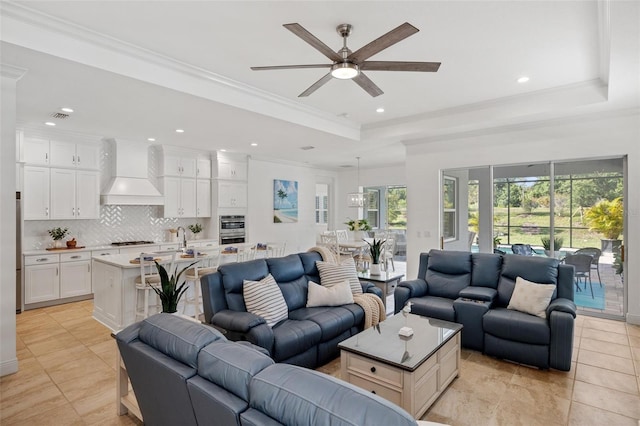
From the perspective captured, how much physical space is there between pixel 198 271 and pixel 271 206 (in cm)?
407

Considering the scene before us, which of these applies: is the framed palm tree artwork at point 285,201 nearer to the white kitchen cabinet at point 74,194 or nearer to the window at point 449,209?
the white kitchen cabinet at point 74,194

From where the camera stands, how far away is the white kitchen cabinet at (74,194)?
552 centimetres

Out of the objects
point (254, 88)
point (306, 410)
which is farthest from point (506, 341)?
point (254, 88)

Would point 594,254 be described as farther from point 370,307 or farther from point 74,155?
point 74,155

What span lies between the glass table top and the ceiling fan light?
7.12 ft

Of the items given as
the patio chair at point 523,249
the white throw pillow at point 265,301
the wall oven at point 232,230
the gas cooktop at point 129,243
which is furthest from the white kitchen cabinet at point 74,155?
the patio chair at point 523,249

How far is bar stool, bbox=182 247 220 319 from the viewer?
4402mm

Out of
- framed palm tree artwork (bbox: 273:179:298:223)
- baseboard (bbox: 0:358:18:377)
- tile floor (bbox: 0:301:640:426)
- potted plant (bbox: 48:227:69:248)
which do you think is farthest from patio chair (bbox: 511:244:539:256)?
potted plant (bbox: 48:227:69:248)

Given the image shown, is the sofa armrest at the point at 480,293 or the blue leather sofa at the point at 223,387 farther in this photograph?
the sofa armrest at the point at 480,293

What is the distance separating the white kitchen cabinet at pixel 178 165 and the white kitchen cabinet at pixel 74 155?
113cm

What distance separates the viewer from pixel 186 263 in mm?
4742

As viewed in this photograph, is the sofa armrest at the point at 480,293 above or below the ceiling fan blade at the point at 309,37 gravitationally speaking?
below

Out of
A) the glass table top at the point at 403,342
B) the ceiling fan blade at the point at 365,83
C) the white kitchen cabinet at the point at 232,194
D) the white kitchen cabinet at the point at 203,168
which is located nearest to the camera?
the glass table top at the point at 403,342

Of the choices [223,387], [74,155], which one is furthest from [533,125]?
[74,155]
